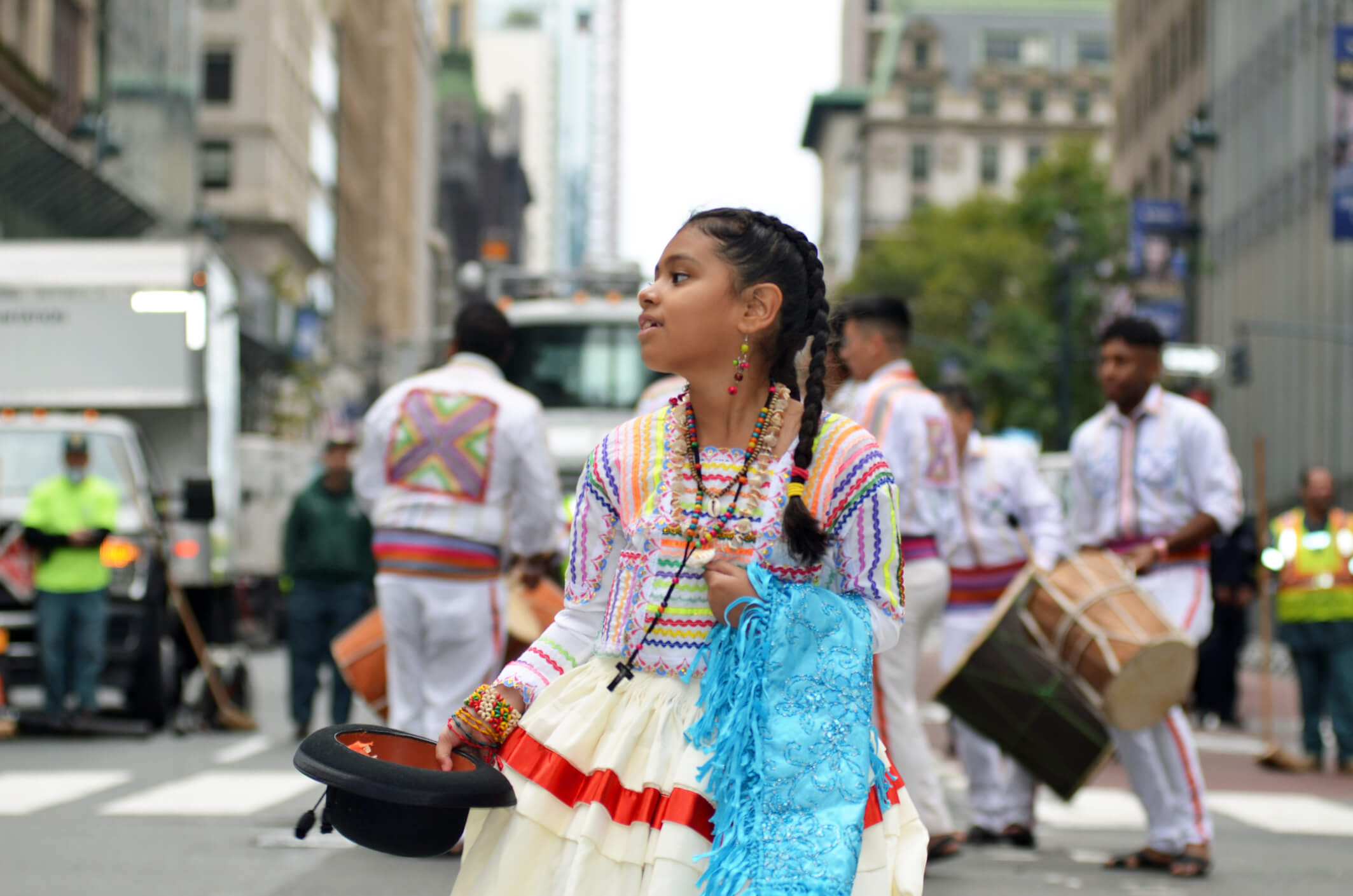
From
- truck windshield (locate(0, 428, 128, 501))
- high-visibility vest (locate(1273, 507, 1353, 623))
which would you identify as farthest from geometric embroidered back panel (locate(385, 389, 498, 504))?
high-visibility vest (locate(1273, 507, 1353, 623))

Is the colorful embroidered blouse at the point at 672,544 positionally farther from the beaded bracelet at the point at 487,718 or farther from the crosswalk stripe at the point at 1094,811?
the crosswalk stripe at the point at 1094,811

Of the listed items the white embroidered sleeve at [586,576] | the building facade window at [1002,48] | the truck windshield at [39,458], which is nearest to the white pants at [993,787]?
the white embroidered sleeve at [586,576]

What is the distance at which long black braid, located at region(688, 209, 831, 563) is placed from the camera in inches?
138

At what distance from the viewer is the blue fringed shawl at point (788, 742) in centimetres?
311

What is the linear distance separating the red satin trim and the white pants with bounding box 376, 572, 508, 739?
3.86 m

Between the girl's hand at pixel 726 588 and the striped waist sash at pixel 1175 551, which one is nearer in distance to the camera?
the girl's hand at pixel 726 588

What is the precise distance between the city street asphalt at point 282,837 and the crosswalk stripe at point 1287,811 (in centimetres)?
2

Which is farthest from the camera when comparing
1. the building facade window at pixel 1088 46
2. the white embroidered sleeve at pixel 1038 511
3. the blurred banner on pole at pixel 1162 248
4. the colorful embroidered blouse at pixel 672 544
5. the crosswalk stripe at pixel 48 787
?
the building facade window at pixel 1088 46

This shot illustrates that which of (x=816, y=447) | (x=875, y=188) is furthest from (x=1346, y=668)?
(x=875, y=188)

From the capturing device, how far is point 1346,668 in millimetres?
12508

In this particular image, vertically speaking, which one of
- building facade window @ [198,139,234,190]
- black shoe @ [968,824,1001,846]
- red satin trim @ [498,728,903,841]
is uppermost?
building facade window @ [198,139,234,190]

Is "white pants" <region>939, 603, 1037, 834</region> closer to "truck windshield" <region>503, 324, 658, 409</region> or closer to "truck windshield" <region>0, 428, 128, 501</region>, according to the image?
"truck windshield" <region>0, 428, 128, 501</region>

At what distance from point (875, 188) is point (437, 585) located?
11727 cm

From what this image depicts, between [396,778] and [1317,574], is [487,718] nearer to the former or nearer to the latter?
[396,778]
